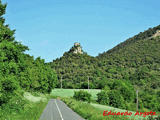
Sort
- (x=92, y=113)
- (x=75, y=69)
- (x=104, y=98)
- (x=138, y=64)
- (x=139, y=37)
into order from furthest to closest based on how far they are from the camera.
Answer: (x=139, y=37) < (x=75, y=69) < (x=138, y=64) < (x=104, y=98) < (x=92, y=113)

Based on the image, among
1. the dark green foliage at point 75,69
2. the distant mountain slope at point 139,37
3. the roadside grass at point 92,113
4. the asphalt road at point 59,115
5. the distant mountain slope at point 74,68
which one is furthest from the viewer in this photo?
the distant mountain slope at point 139,37

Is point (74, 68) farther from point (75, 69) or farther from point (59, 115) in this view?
point (59, 115)

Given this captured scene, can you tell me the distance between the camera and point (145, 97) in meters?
76.8

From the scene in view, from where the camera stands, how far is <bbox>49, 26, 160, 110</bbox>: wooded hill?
85525 millimetres

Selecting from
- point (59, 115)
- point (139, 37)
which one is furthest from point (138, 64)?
point (59, 115)

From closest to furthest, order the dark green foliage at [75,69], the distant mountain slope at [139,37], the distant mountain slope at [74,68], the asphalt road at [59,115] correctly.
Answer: the asphalt road at [59,115], the dark green foliage at [75,69], the distant mountain slope at [74,68], the distant mountain slope at [139,37]

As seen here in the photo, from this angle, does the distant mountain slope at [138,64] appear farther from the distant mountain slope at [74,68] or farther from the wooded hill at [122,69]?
the distant mountain slope at [74,68]

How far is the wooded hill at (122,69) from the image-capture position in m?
85.5

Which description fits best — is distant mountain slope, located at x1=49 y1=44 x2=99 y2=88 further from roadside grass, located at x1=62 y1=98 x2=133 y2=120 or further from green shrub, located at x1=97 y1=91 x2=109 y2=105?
roadside grass, located at x1=62 y1=98 x2=133 y2=120

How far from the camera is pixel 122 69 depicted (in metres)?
99.6

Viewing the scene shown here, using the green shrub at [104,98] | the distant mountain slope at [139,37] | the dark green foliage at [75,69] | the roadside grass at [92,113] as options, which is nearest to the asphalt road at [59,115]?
the roadside grass at [92,113]

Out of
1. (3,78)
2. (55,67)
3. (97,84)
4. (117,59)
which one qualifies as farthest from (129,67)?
(3,78)

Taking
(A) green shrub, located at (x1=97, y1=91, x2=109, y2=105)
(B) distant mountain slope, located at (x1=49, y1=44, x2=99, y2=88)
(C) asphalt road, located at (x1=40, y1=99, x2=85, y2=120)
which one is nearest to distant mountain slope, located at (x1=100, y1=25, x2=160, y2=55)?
(B) distant mountain slope, located at (x1=49, y1=44, x2=99, y2=88)

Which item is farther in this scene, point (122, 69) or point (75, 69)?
point (75, 69)
